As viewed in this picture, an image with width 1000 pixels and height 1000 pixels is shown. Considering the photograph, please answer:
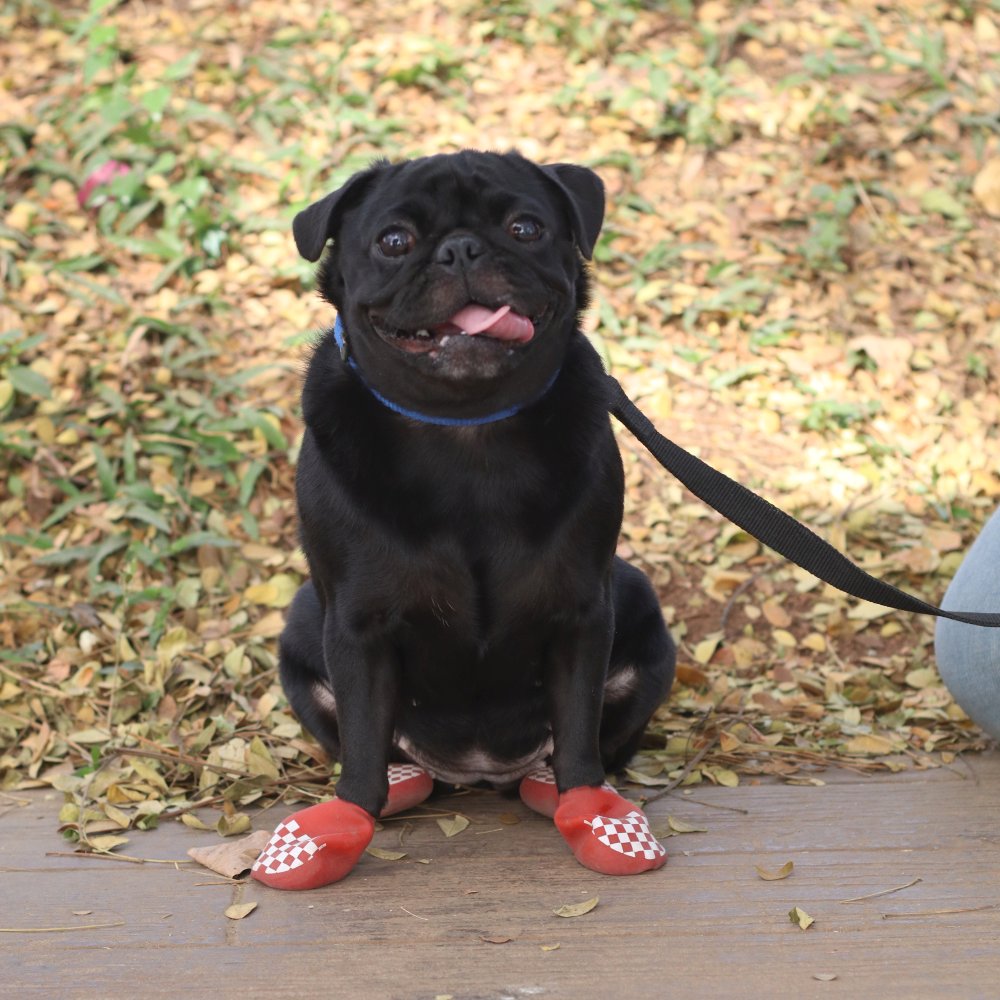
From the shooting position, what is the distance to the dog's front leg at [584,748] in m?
2.55

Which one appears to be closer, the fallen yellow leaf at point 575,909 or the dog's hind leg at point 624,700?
Result: the fallen yellow leaf at point 575,909

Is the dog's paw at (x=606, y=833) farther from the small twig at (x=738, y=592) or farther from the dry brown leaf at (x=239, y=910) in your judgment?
the small twig at (x=738, y=592)

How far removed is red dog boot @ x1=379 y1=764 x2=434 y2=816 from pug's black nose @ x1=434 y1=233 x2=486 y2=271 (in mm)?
1196

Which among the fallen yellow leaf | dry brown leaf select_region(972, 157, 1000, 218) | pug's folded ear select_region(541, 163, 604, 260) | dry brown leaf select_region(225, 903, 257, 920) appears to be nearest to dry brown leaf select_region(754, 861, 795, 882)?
the fallen yellow leaf

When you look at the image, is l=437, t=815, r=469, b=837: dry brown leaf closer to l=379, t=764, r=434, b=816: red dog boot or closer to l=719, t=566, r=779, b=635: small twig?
l=379, t=764, r=434, b=816: red dog boot

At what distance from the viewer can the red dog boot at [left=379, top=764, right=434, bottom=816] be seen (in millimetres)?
2893

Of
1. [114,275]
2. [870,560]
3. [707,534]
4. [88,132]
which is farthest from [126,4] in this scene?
[870,560]

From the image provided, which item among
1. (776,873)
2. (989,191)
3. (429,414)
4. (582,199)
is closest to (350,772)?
(429,414)

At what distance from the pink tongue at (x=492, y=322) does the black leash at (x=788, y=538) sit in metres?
0.44

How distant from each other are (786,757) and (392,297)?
1584 mm

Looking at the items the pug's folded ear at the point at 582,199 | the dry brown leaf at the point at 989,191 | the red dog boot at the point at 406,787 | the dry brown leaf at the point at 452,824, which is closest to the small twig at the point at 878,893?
the dry brown leaf at the point at 452,824

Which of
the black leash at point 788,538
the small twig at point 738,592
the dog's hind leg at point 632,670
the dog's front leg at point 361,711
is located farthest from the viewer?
the small twig at point 738,592

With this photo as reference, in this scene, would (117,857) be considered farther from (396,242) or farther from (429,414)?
(396,242)

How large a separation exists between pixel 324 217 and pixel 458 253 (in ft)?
1.10
